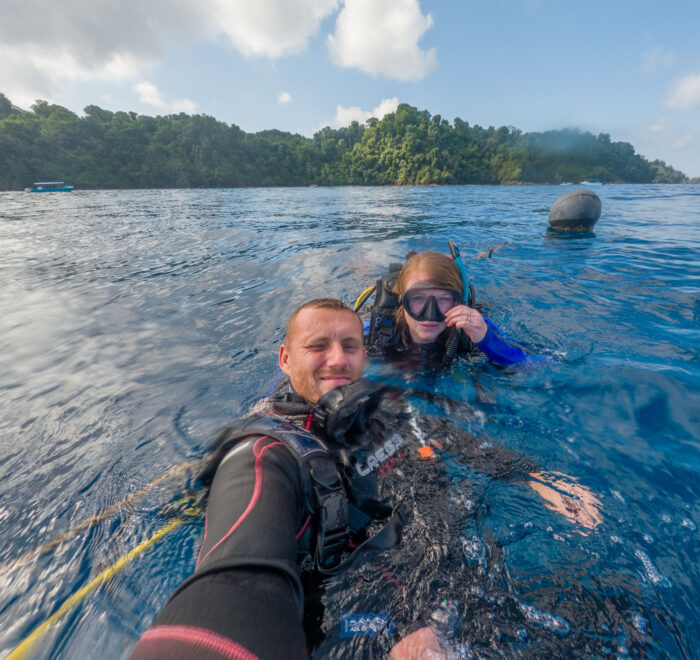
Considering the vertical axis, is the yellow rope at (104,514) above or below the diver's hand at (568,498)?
below

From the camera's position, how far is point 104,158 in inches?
2191

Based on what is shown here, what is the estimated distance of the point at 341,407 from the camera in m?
1.53

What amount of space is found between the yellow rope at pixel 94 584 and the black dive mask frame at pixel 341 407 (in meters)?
0.92

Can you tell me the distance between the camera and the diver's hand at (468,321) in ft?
9.18

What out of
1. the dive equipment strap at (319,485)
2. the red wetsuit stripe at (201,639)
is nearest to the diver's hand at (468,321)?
the dive equipment strap at (319,485)

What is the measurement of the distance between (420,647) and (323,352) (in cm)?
129

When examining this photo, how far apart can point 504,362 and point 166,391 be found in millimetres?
3212

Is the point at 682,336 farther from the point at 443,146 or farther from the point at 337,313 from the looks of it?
the point at 443,146

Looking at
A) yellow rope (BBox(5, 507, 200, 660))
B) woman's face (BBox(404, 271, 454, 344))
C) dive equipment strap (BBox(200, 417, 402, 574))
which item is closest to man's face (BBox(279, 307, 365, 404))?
dive equipment strap (BBox(200, 417, 402, 574))

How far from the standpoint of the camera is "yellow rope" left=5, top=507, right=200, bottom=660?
4.34ft

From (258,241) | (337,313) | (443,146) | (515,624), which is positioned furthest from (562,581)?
(443,146)

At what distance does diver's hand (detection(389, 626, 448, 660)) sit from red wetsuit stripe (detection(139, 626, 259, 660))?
2.64ft

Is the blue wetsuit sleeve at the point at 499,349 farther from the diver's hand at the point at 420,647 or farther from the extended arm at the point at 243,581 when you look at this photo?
the extended arm at the point at 243,581

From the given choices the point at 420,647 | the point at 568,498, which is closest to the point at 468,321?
the point at 568,498
